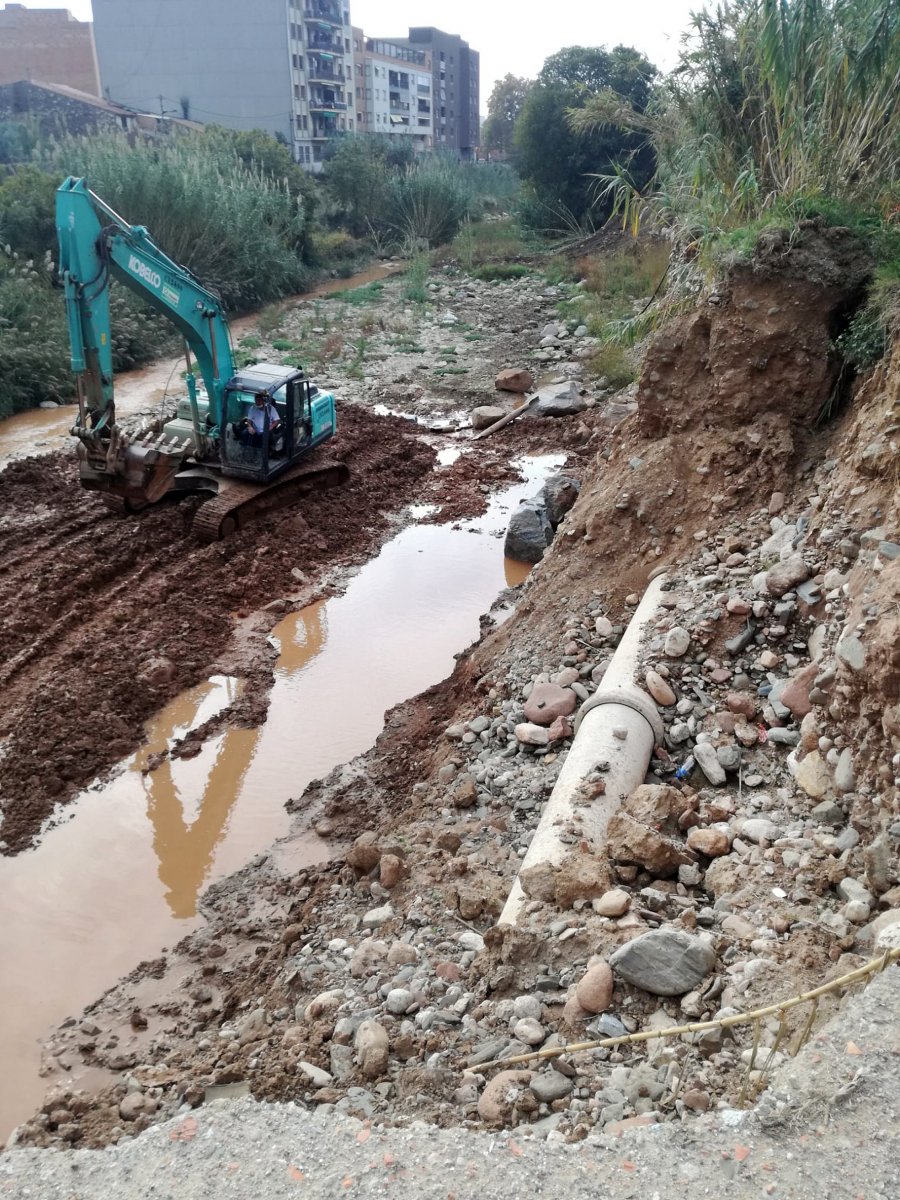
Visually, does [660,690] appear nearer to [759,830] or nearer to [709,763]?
[709,763]

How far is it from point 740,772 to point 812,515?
2.37 m

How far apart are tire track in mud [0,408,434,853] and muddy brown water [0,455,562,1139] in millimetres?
313

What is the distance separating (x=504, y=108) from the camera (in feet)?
235

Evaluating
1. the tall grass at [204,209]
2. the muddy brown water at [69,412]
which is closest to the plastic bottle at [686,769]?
the muddy brown water at [69,412]

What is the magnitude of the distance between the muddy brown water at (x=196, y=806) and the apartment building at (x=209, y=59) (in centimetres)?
4358

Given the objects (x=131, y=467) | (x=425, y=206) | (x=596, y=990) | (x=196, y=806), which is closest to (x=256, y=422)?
(x=131, y=467)

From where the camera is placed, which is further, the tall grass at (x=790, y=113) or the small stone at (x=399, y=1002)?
the tall grass at (x=790, y=113)

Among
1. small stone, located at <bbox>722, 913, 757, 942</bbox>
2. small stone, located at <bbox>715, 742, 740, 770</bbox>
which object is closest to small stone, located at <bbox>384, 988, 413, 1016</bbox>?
small stone, located at <bbox>722, 913, 757, 942</bbox>

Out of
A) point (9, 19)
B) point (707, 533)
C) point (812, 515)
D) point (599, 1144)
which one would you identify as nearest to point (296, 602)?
point (707, 533)

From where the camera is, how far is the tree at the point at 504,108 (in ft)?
233

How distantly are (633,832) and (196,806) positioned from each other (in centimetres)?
411

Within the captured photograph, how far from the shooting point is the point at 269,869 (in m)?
6.77

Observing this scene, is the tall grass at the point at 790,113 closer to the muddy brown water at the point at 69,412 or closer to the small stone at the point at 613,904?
the small stone at the point at 613,904

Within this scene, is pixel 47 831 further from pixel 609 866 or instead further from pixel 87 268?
pixel 87 268
